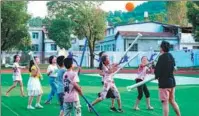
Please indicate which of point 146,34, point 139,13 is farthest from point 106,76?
point 139,13

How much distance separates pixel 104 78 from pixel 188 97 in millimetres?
3738

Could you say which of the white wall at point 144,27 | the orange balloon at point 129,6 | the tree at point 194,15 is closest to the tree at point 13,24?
the white wall at point 144,27

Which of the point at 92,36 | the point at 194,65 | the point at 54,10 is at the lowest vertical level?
the point at 194,65

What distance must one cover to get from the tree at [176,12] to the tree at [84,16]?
15903 mm

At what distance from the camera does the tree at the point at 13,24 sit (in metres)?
37.1

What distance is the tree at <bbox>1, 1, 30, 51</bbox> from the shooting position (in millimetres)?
37144

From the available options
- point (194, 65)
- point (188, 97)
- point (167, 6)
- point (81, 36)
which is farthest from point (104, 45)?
point (188, 97)

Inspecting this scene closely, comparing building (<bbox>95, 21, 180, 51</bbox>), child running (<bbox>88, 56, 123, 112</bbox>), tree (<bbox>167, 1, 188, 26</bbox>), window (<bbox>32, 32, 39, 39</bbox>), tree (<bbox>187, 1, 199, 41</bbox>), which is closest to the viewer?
child running (<bbox>88, 56, 123, 112</bbox>)

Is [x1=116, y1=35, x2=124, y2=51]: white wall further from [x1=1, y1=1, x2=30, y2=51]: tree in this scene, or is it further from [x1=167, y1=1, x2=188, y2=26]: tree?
[x1=167, y1=1, x2=188, y2=26]: tree

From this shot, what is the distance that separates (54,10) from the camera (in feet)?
135

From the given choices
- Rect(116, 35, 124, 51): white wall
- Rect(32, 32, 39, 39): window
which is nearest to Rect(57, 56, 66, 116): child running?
Rect(116, 35, 124, 51): white wall

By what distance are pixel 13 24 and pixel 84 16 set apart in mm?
7050

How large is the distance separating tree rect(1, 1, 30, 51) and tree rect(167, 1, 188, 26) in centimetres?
2257

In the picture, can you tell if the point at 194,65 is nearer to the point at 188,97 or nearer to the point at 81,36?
the point at 81,36
